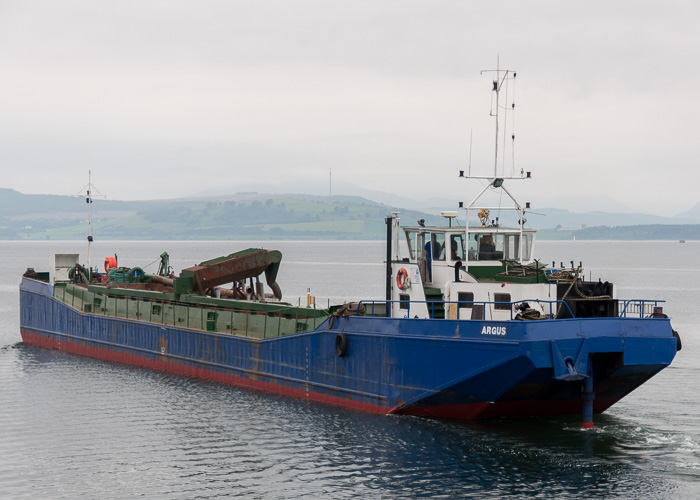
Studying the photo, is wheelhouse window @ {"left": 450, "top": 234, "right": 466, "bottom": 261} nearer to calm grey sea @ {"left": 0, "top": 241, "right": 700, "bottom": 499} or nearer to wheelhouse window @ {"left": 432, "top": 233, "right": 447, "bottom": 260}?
wheelhouse window @ {"left": 432, "top": 233, "right": 447, "bottom": 260}

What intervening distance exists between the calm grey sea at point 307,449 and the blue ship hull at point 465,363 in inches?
23.6

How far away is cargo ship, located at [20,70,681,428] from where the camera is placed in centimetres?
2314

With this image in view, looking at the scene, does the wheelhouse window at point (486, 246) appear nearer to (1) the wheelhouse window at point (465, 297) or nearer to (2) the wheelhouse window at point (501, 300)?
(1) the wheelhouse window at point (465, 297)

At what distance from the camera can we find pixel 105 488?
20.9 metres

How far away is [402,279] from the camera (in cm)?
2752

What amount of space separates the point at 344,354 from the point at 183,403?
21.6ft

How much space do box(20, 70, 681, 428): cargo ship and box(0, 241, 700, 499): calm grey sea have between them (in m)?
0.85

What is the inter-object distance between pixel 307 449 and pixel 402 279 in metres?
6.37

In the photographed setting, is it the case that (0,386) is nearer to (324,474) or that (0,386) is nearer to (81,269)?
(81,269)

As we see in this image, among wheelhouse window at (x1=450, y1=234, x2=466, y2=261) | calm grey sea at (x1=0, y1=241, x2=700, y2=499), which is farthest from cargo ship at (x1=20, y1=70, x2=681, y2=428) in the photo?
calm grey sea at (x1=0, y1=241, x2=700, y2=499)

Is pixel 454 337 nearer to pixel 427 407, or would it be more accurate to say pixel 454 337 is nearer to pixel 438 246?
pixel 427 407

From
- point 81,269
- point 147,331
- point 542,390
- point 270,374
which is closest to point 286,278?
point 81,269

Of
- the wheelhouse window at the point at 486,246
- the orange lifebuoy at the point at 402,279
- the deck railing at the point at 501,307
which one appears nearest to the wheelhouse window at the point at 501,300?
the deck railing at the point at 501,307

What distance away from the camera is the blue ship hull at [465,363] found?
2280 centimetres
